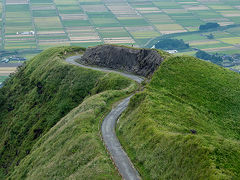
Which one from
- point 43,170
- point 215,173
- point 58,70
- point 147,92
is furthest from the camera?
point 58,70

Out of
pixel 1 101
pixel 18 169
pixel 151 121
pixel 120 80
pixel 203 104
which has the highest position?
pixel 151 121

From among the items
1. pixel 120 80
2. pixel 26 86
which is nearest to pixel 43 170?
pixel 120 80

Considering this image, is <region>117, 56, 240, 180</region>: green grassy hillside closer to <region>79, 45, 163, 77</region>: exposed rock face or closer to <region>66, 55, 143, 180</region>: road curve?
<region>66, 55, 143, 180</region>: road curve

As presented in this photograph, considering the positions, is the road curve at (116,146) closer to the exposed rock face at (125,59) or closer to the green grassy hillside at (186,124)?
the green grassy hillside at (186,124)

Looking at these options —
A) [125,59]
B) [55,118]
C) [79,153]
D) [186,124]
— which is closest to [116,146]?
[79,153]

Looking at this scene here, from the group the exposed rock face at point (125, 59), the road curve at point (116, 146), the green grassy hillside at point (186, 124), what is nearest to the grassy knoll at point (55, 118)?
the road curve at point (116, 146)

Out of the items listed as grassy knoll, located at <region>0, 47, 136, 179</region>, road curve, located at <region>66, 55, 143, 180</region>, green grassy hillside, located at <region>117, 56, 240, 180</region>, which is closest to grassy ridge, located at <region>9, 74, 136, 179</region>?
grassy knoll, located at <region>0, 47, 136, 179</region>

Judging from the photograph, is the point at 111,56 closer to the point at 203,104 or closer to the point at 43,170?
the point at 203,104
